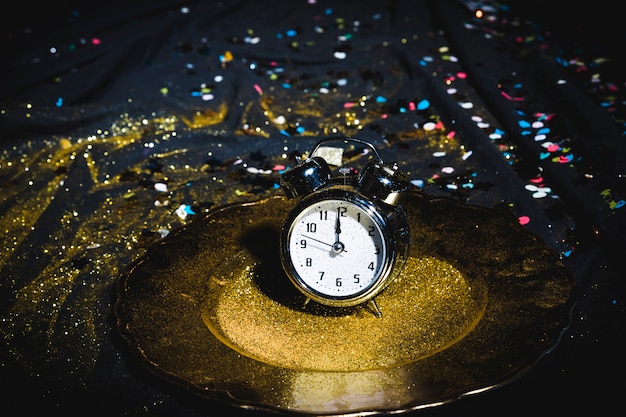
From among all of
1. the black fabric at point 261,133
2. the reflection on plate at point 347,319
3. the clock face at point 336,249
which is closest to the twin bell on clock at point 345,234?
the clock face at point 336,249

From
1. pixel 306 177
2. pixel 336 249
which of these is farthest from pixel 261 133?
pixel 336 249

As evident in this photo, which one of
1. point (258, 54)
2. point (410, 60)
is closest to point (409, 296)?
point (410, 60)

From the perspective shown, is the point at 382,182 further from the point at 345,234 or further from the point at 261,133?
the point at 261,133

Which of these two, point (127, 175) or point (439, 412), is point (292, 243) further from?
point (127, 175)

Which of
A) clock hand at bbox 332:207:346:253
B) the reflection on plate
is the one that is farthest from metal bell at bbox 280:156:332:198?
the reflection on plate

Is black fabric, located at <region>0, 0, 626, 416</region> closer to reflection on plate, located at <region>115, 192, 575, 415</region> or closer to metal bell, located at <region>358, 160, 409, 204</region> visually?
reflection on plate, located at <region>115, 192, 575, 415</region>

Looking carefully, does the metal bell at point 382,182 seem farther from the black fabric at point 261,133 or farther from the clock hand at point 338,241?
the black fabric at point 261,133

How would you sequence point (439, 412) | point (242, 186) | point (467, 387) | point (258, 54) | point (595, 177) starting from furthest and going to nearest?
point (258, 54)
point (242, 186)
point (595, 177)
point (439, 412)
point (467, 387)
